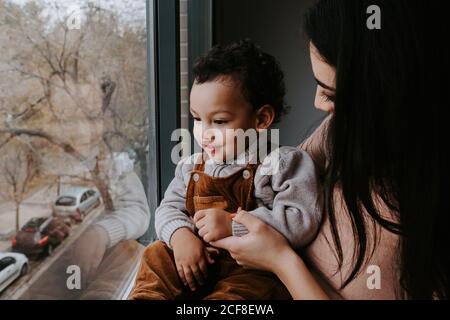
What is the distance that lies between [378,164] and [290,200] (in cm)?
19

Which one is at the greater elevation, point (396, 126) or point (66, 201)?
point (396, 126)

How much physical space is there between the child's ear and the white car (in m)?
0.52

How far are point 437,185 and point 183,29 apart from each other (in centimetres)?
76

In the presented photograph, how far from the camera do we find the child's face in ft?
2.92

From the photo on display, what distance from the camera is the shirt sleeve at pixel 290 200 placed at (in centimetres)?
89

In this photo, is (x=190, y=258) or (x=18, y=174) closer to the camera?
(x=18, y=174)

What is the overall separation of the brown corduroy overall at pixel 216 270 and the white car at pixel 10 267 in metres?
0.23

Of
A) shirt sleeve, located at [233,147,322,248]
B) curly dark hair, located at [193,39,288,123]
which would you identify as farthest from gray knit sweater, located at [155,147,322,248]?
curly dark hair, located at [193,39,288,123]

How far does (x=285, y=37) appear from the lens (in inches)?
52.4

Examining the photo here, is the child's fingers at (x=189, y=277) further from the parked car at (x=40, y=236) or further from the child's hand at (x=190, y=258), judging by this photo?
the parked car at (x=40, y=236)

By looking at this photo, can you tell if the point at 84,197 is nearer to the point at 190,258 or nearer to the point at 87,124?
the point at 87,124

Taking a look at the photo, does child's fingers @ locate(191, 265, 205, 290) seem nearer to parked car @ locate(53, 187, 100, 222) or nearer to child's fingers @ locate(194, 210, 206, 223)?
child's fingers @ locate(194, 210, 206, 223)

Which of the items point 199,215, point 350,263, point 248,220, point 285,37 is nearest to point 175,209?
point 199,215

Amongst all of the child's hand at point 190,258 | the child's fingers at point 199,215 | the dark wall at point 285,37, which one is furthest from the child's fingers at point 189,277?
the dark wall at point 285,37
